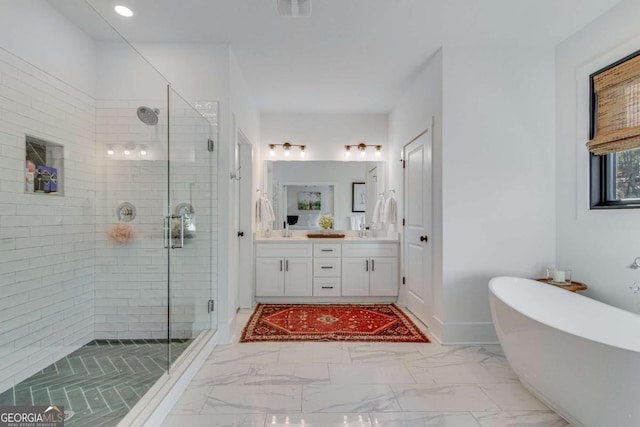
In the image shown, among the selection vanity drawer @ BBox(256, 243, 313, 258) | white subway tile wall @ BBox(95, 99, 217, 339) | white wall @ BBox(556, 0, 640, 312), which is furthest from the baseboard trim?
white subway tile wall @ BBox(95, 99, 217, 339)

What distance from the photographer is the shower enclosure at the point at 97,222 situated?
1.89 metres

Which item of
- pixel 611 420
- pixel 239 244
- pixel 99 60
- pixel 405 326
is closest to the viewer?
pixel 611 420

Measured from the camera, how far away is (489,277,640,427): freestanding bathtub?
1402 mm

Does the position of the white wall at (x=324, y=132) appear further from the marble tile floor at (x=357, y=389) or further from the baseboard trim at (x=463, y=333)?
the marble tile floor at (x=357, y=389)

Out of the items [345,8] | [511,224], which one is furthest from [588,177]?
[345,8]

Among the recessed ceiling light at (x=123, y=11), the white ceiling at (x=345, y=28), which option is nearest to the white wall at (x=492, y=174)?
the white ceiling at (x=345, y=28)

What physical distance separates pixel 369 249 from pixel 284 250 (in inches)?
42.4

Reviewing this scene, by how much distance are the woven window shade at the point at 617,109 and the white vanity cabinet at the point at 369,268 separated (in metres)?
2.31

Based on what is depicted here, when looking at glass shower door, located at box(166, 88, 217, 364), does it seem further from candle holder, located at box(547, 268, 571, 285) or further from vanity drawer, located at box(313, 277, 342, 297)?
candle holder, located at box(547, 268, 571, 285)

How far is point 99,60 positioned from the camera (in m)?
2.76

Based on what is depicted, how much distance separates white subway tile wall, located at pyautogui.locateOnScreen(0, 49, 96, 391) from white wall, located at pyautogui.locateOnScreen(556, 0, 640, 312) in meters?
3.78

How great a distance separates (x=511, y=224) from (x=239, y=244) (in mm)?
2816

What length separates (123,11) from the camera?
7.80 feet

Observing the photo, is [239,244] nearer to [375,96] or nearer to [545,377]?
[375,96]
